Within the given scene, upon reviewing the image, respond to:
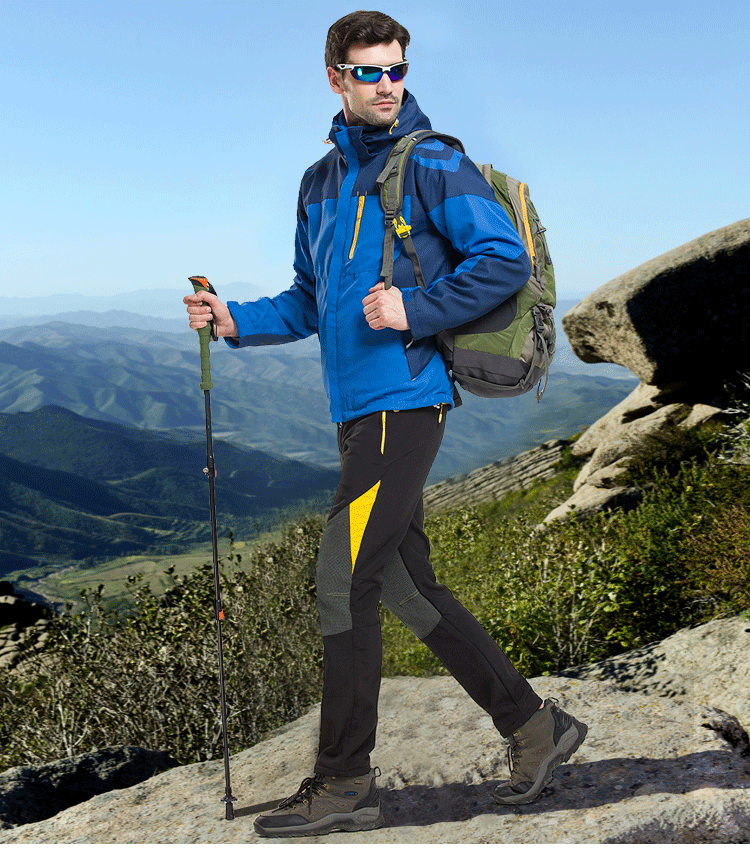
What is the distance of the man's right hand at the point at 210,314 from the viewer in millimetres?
3140

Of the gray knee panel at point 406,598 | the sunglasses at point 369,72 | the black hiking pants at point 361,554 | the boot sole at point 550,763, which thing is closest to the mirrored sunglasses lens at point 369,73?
the sunglasses at point 369,72

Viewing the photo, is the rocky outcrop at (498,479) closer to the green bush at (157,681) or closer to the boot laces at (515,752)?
the green bush at (157,681)

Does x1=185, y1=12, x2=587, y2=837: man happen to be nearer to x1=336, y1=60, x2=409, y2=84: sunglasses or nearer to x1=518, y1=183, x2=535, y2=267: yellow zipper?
x1=336, y1=60, x2=409, y2=84: sunglasses

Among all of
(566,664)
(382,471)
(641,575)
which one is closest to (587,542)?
(641,575)

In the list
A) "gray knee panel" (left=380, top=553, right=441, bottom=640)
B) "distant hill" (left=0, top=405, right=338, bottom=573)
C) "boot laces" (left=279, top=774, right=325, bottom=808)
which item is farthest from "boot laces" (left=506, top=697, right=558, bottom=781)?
"distant hill" (left=0, top=405, right=338, bottom=573)

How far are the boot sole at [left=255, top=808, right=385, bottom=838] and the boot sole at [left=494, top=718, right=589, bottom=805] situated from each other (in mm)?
519

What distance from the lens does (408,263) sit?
9.11 feet

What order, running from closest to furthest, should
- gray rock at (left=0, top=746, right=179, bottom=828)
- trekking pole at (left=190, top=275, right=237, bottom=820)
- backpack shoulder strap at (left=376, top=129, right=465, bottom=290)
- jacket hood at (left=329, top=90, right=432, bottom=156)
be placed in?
backpack shoulder strap at (left=376, top=129, right=465, bottom=290) < jacket hood at (left=329, top=90, right=432, bottom=156) < trekking pole at (left=190, top=275, right=237, bottom=820) < gray rock at (left=0, top=746, right=179, bottom=828)

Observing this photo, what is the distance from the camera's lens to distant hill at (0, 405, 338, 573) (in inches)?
1893

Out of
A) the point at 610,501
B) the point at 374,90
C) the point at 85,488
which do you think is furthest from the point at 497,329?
the point at 85,488

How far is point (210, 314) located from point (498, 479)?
1315 cm

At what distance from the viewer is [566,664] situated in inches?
206

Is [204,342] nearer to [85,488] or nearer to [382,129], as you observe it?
[382,129]

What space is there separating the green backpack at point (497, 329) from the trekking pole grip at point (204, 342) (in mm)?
879
